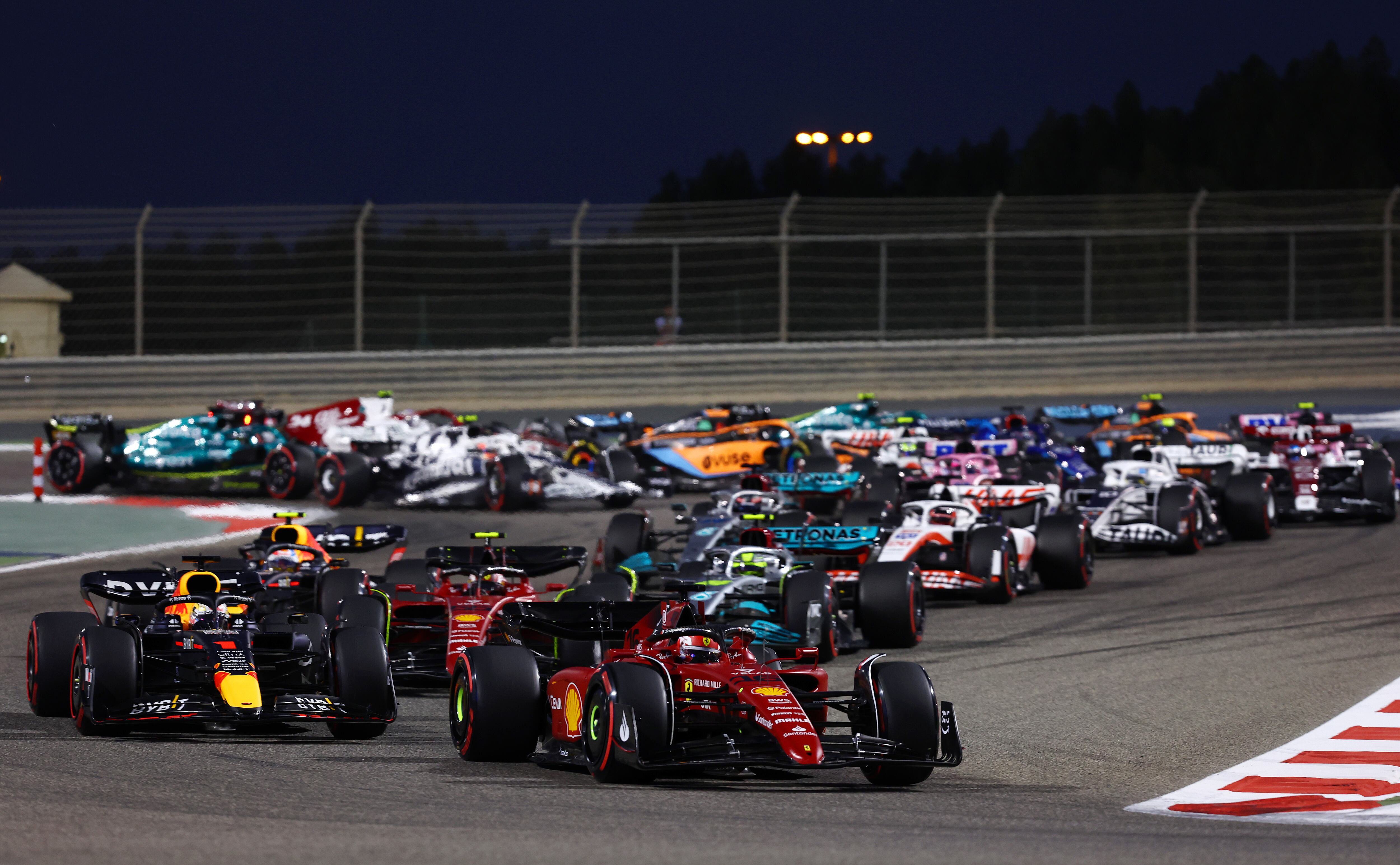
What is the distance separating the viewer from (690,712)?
8.14 metres

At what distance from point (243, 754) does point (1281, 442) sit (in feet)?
55.9

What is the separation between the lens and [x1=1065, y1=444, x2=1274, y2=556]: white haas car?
715 inches

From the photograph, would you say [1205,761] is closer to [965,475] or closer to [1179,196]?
[965,475]

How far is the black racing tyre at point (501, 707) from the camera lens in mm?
8547

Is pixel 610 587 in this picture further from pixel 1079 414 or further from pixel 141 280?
pixel 141 280

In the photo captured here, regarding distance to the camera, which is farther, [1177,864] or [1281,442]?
[1281,442]

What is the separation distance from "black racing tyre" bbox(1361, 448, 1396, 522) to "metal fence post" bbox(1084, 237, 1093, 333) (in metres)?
13.9

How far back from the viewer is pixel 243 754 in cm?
864

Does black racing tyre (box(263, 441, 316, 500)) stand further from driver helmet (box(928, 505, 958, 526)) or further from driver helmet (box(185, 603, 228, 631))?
driver helmet (box(185, 603, 228, 631))

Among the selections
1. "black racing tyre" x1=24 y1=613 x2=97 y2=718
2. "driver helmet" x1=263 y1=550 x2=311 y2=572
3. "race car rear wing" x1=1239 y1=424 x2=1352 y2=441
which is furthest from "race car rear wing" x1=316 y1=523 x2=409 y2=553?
"race car rear wing" x1=1239 y1=424 x2=1352 y2=441

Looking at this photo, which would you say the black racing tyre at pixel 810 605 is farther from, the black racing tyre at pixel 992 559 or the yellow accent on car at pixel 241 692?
the yellow accent on car at pixel 241 692

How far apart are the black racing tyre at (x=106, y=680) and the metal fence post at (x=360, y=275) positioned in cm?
2165

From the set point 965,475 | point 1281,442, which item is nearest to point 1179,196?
point 1281,442

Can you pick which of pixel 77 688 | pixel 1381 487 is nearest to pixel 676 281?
pixel 1381 487
